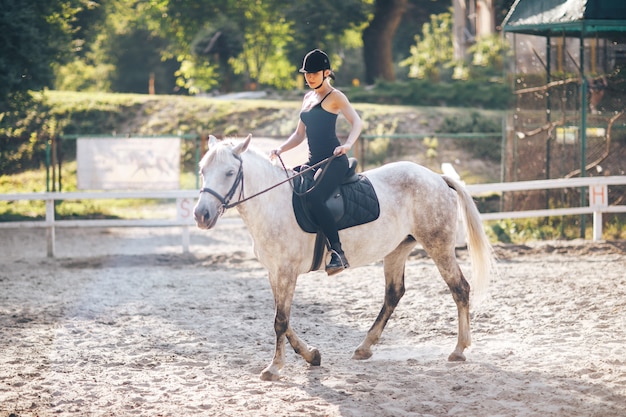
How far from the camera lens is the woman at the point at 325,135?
6.91 meters

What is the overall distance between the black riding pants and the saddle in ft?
0.21

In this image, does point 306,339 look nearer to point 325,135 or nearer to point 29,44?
point 325,135

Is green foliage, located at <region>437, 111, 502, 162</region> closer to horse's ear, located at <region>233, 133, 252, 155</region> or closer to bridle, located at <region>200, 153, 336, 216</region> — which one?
bridle, located at <region>200, 153, 336, 216</region>

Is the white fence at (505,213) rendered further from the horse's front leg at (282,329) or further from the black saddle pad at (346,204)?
the horse's front leg at (282,329)

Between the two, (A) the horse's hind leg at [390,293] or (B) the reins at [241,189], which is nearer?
(B) the reins at [241,189]

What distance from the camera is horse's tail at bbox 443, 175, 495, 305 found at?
26.0ft

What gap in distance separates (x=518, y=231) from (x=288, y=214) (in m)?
10.00

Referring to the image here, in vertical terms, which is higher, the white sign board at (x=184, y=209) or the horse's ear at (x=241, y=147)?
the horse's ear at (x=241, y=147)

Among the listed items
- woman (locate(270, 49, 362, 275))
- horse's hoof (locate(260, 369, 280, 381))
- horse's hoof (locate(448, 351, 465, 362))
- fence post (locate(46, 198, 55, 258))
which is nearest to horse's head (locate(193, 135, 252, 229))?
woman (locate(270, 49, 362, 275))

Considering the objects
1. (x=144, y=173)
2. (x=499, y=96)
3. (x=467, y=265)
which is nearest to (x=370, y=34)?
(x=499, y=96)

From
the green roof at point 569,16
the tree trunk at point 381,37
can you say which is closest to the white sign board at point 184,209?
the green roof at point 569,16

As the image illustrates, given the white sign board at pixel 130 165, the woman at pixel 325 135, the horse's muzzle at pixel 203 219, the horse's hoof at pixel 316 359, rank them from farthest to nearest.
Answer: the white sign board at pixel 130 165, the horse's hoof at pixel 316 359, the woman at pixel 325 135, the horse's muzzle at pixel 203 219

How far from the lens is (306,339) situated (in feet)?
27.5

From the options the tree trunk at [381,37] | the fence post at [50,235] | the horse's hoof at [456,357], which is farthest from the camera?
the tree trunk at [381,37]
